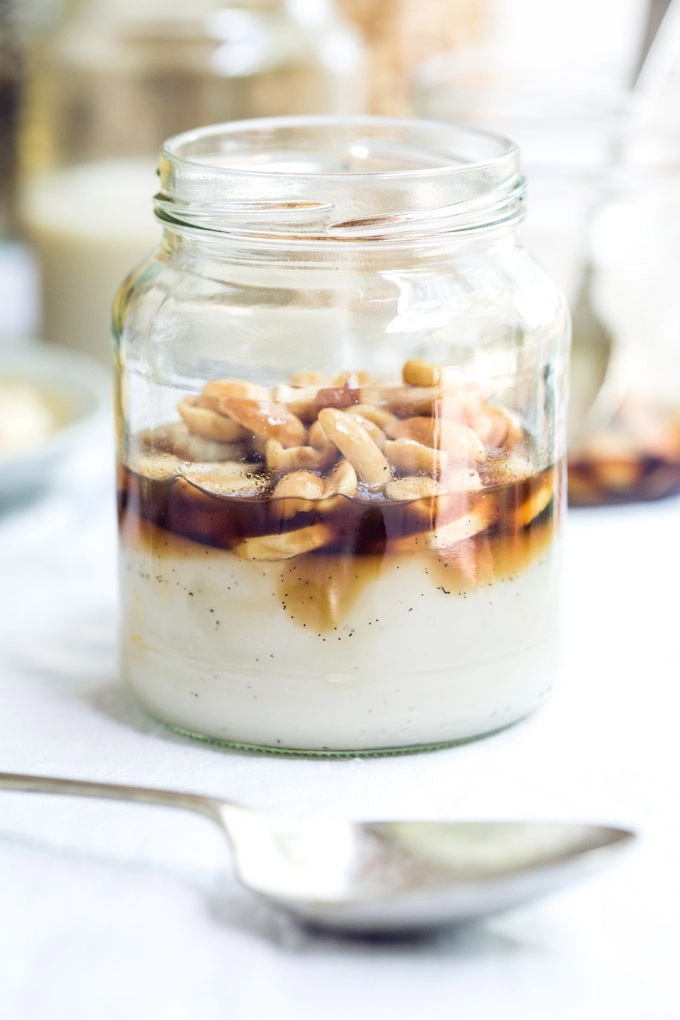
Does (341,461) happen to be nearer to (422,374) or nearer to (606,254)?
(422,374)

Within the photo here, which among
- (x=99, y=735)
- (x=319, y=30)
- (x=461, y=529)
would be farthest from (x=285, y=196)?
(x=319, y=30)

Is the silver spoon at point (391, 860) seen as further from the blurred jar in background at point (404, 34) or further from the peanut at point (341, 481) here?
the blurred jar in background at point (404, 34)

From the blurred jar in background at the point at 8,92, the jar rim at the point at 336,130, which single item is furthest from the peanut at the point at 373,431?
the blurred jar in background at the point at 8,92

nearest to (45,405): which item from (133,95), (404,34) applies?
(133,95)

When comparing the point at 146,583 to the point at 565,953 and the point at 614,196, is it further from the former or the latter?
the point at 614,196

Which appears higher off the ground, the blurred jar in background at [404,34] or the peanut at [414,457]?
the blurred jar in background at [404,34]

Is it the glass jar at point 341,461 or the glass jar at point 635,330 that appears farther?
the glass jar at point 635,330
